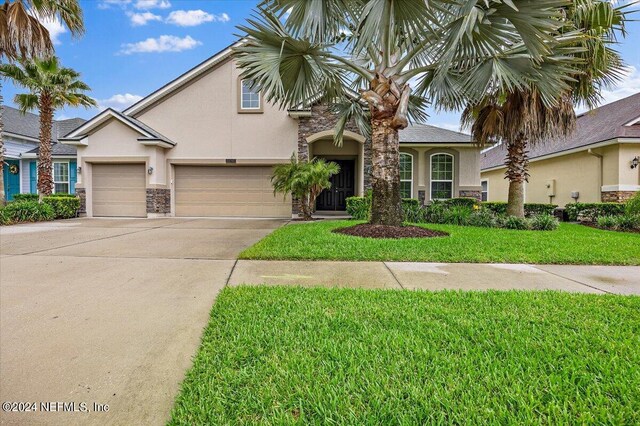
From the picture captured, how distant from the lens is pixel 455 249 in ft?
18.9

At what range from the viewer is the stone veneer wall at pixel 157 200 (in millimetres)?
12789

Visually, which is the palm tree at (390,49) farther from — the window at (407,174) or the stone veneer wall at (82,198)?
the stone veneer wall at (82,198)

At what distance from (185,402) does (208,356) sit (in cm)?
46

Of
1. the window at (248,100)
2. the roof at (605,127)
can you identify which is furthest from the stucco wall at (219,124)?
the roof at (605,127)

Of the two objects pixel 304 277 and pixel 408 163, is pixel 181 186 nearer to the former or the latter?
pixel 408 163

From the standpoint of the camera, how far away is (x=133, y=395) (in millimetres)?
1892

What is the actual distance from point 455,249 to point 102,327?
541cm

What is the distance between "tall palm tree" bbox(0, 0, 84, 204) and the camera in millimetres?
10195

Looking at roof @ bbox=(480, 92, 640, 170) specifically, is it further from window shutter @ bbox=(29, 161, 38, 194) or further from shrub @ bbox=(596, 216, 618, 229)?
window shutter @ bbox=(29, 161, 38, 194)

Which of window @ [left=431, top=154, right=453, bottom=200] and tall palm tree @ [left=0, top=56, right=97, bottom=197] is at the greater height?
tall palm tree @ [left=0, top=56, right=97, bottom=197]

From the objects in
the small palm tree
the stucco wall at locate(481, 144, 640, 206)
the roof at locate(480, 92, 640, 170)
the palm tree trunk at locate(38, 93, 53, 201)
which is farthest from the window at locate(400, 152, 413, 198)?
the palm tree trunk at locate(38, 93, 53, 201)

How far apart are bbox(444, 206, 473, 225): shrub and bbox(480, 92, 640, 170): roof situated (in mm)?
4008

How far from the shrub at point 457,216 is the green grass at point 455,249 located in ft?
9.33

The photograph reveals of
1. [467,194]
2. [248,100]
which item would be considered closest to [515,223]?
[467,194]
